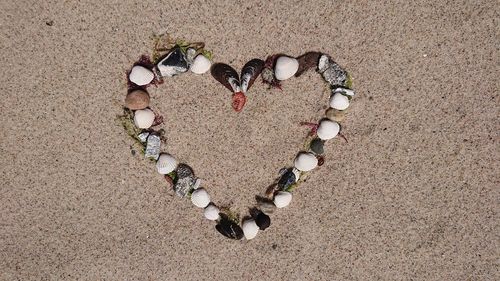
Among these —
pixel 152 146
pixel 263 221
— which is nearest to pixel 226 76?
pixel 152 146

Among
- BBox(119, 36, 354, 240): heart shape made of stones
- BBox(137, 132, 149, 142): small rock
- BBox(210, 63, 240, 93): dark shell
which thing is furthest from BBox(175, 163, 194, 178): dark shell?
BBox(210, 63, 240, 93): dark shell

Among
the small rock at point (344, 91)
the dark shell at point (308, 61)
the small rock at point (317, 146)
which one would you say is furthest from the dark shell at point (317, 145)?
the dark shell at point (308, 61)

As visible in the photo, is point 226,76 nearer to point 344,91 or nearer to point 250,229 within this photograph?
point 344,91

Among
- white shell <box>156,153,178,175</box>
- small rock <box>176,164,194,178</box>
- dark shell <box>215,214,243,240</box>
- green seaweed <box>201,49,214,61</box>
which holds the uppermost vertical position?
green seaweed <box>201,49,214,61</box>

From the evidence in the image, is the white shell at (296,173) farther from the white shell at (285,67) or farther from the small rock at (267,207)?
the white shell at (285,67)

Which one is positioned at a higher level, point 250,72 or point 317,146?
point 250,72

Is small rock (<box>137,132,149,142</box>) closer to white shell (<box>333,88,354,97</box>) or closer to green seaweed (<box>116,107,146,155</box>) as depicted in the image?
green seaweed (<box>116,107,146,155</box>)

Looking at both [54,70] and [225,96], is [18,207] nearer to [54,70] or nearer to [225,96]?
[54,70]

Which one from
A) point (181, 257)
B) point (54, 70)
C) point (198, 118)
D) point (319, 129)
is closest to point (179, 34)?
point (198, 118)
